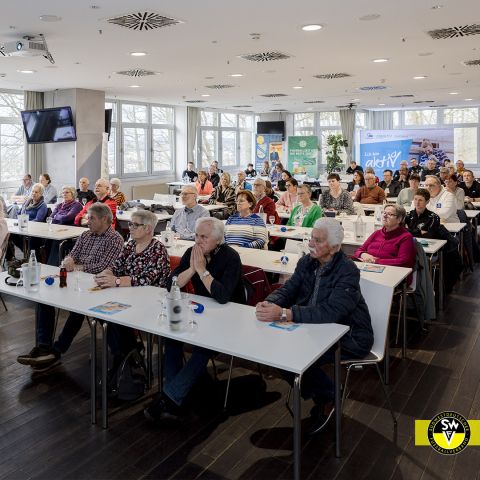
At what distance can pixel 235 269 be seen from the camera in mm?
3584

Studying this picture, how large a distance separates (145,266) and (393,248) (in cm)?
229

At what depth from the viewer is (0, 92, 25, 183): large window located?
12.7 m

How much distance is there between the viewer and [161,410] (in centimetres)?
342

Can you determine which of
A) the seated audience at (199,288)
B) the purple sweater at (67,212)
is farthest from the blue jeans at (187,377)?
the purple sweater at (67,212)

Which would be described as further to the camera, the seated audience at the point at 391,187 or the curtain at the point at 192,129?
the curtain at the point at 192,129

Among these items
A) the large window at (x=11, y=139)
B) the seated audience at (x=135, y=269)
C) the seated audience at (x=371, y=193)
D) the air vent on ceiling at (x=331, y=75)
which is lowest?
the seated audience at (x=135, y=269)

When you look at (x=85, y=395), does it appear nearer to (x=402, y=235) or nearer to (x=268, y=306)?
(x=268, y=306)

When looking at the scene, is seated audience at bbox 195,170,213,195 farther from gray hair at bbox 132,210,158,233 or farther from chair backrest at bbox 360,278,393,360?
chair backrest at bbox 360,278,393,360

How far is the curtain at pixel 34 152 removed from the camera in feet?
41.2

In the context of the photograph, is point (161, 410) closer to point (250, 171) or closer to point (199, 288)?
point (199, 288)

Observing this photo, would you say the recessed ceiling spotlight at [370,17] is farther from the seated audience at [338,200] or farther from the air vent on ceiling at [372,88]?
the air vent on ceiling at [372,88]

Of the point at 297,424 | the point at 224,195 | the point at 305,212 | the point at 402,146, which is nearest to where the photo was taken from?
the point at 297,424

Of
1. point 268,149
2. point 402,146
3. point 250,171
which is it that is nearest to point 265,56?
point 250,171

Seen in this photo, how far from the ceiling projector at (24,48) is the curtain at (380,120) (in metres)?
16.3
